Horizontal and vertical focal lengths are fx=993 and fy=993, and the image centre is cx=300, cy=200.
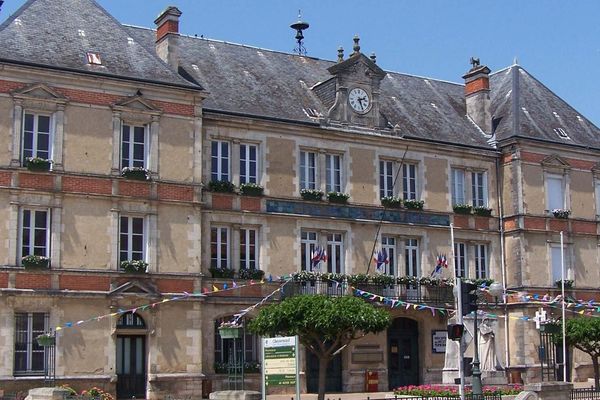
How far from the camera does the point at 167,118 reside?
3089cm

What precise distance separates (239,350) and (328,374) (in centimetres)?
346

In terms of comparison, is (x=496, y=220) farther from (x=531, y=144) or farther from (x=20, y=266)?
(x=20, y=266)

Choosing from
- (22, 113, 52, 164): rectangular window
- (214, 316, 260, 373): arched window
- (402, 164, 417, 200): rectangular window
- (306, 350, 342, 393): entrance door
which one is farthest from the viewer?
(402, 164, 417, 200): rectangular window

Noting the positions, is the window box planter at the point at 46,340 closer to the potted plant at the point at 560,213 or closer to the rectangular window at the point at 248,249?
the rectangular window at the point at 248,249

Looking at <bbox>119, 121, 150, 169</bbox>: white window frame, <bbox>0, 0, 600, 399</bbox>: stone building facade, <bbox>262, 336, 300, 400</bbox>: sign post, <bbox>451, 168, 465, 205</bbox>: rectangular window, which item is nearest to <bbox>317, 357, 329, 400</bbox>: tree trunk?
<bbox>262, 336, 300, 400</bbox>: sign post

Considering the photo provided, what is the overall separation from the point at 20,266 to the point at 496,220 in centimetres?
1818

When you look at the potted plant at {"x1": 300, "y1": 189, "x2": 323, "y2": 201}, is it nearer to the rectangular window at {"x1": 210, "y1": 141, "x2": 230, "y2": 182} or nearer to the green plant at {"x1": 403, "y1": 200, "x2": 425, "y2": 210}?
the rectangular window at {"x1": 210, "y1": 141, "x2": 230, "y2": 182}

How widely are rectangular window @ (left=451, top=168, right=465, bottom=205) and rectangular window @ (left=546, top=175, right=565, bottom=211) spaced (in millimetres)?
3424

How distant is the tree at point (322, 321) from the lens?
25.1 m

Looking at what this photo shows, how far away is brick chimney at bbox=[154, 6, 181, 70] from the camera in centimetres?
3262

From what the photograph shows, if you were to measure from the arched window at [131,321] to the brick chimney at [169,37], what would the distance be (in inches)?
327

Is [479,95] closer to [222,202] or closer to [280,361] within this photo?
[222,202]

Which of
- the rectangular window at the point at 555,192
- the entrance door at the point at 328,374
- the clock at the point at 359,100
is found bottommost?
the entrance door at the point at 328,374

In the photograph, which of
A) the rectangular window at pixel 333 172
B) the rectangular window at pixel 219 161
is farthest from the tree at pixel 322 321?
the rectangular window at pixel 333 172
